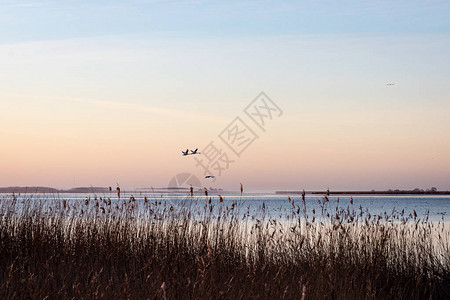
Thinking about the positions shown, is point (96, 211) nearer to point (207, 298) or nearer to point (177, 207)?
point (177, 207)

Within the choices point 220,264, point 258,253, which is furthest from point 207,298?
point 258,253

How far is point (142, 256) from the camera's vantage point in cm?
793

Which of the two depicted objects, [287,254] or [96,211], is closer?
[287,254]

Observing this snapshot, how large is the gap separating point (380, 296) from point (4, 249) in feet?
18.5

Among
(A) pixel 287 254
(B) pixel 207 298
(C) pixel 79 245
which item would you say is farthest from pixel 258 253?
(B) pixel 207 298

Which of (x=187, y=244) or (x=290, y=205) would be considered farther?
(x=290, y=205)

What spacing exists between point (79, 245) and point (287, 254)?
3.33 meters

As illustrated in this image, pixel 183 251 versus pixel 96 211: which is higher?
pixel 96 211

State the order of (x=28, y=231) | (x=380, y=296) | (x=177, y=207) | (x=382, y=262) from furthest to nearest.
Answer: (x=177, y=207) → (x=28, y=231) → (x=382, y=262) → (x=380, y=296)

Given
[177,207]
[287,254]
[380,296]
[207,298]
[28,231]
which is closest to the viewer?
[207,298]

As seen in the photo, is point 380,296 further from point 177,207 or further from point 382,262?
point 177,207

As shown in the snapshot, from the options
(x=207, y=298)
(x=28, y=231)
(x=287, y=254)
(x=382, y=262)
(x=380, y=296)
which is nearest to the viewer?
(x=207, y=298)

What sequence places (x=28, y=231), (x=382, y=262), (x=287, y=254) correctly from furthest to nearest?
1. (x=28, y=231)
2. (x=287, y=254)
3. (x=382, y=262)

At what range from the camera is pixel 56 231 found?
891 centimetres
